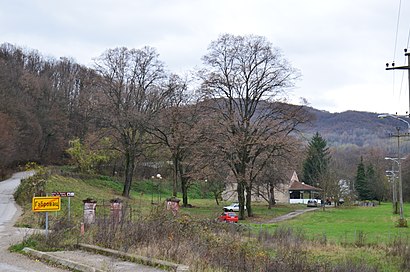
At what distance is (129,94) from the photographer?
52.9 meters

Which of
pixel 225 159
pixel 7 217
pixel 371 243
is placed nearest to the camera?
pixel 371 243

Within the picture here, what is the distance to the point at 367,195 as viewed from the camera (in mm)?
104562

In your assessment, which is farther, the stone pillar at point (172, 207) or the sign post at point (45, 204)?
the stone pillar at point (172, 207)

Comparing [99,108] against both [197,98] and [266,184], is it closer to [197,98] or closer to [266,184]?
[197,98]

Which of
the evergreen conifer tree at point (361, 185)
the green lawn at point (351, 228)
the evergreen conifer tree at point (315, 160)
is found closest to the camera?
the green lawn at point (351, 228)

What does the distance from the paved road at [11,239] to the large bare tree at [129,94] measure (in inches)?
512

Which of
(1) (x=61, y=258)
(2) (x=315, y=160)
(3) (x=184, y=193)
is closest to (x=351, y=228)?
(3) (x=184, y=193)

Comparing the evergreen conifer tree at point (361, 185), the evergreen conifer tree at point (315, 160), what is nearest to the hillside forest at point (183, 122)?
the evergreen conifer tree at point (315, 160)

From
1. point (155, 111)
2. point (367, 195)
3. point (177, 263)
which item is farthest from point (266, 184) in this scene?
point (367, 195)

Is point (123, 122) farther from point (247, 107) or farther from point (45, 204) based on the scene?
point (45, 204)

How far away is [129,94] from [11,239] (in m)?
33.6

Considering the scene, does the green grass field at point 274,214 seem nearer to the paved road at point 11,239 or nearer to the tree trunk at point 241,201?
the tree trunk at point 241,201

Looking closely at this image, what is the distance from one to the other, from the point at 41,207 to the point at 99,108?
116 ft

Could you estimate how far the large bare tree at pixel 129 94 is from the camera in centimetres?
5153
